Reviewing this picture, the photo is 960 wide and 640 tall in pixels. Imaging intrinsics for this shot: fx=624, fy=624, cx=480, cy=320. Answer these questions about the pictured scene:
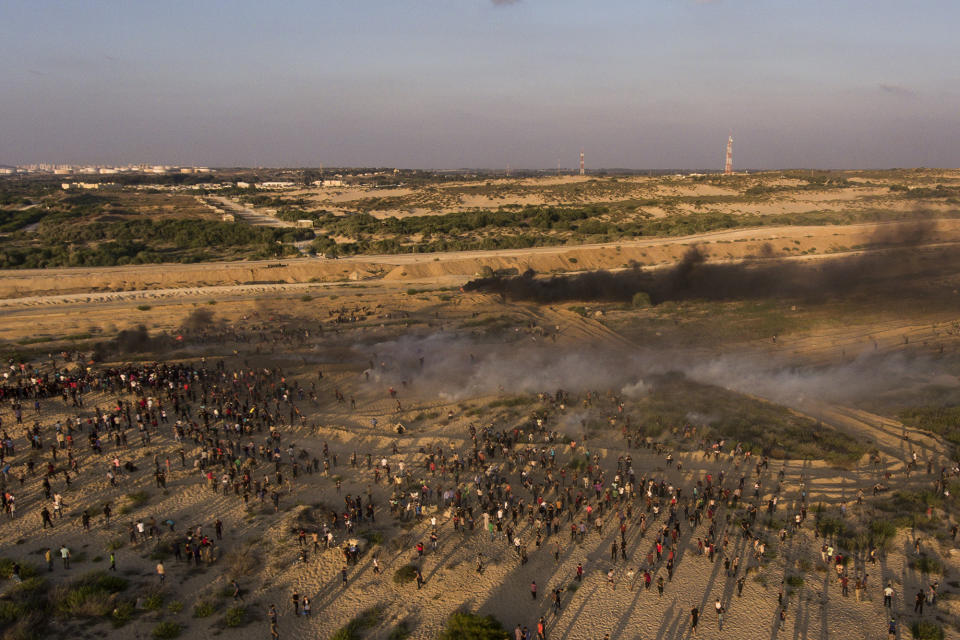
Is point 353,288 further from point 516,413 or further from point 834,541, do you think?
point 834,541

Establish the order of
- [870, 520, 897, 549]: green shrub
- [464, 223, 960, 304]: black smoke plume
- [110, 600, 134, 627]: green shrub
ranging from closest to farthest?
[110, 600, 134, 627]: green shrub → [870, 520, 897, 549]: green shrub → [464, 223, 960, 304]: black smoke plume

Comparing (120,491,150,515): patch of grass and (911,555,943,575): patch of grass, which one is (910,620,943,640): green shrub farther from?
(120,491,150,515): patch of grass

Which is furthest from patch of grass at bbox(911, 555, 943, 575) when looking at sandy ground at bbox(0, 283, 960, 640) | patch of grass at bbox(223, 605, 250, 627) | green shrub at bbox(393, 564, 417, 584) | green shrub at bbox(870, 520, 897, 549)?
patch of grass at bbox(223, 605, 250, 627)

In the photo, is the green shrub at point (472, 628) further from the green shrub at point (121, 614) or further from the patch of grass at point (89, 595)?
the patch of grass at point (89, 595)

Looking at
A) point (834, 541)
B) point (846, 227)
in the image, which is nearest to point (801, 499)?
point (834, 541)

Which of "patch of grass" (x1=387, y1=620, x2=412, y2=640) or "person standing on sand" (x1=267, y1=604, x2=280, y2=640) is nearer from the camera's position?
"person standing on sand" (x1=267, y1=604, x2=280, y2=640)

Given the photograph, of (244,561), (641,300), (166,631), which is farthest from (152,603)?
(641,300)
